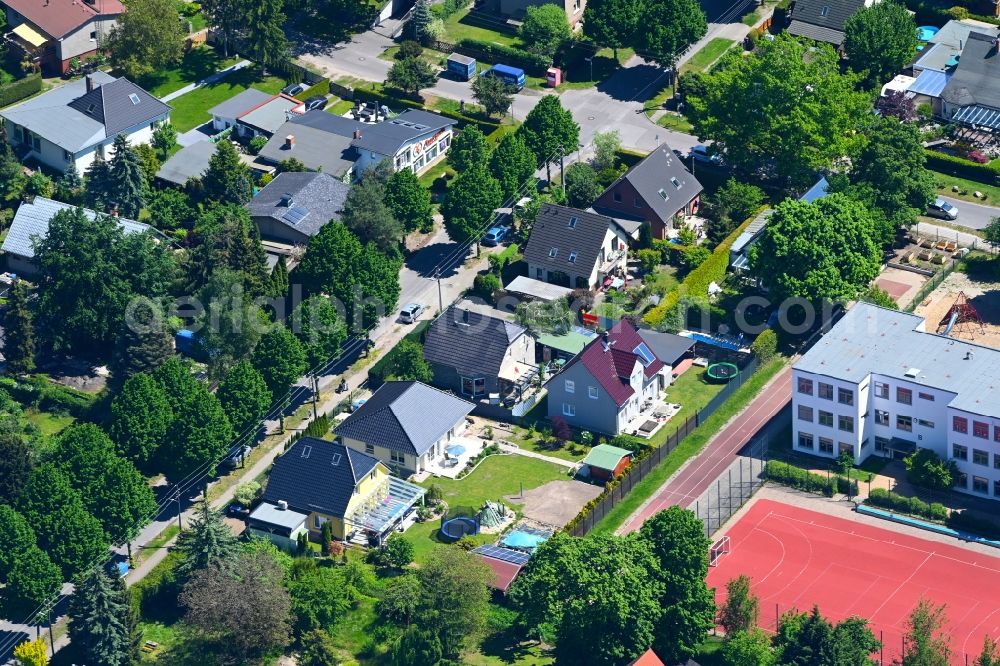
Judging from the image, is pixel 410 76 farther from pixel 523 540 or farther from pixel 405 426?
pixel 523 540

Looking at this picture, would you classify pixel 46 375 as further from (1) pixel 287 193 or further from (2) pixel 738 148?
(2) pixel 738 148

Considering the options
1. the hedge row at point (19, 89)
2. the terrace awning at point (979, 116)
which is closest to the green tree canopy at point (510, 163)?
the terrace awning at point (979, 116)

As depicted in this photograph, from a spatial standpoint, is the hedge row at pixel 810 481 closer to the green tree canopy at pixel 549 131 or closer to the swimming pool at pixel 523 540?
the swimming pool at pixel 523 540

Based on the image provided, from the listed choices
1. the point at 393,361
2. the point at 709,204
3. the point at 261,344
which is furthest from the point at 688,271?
the point at 261,344

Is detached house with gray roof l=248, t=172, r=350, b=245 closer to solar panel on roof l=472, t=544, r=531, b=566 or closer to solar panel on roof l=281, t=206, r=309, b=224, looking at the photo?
solar panel on roof l=281, t=206, r=309, b=224

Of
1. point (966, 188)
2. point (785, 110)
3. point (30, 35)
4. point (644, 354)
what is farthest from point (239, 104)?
point (966, 188)

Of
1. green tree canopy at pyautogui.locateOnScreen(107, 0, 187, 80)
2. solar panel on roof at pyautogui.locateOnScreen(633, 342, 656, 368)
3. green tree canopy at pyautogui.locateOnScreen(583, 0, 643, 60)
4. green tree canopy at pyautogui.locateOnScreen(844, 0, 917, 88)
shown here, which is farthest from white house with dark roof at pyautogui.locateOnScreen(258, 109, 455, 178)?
green tree canopy at pyautogui.locateOnScreen(844, 0, 917, 88)

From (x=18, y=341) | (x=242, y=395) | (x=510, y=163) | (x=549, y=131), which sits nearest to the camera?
(x=242, y=395)
